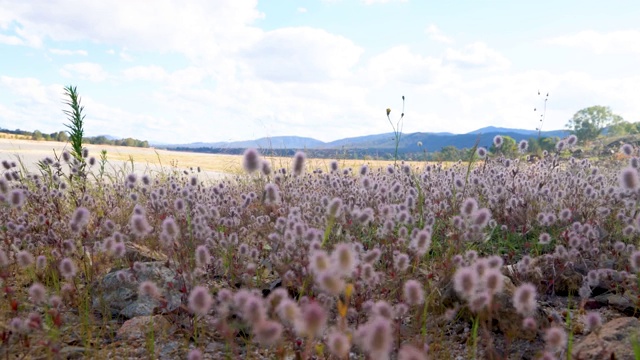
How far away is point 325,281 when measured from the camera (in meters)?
1.62

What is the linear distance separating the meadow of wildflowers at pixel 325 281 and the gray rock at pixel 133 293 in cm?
1

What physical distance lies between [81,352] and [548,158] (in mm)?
8089

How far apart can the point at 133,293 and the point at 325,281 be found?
2643mm

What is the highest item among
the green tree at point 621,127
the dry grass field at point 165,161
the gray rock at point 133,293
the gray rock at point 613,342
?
the green tree at point 621,127

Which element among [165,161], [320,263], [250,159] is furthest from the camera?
[165,161]

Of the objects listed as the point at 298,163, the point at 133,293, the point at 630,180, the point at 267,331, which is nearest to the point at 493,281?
the point at 267,331

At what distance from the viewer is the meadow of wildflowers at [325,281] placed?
2.03 meters

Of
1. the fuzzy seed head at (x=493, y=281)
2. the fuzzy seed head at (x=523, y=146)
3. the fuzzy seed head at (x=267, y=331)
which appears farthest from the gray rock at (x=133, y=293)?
the fuzzy seed head at (x=523, y=146)

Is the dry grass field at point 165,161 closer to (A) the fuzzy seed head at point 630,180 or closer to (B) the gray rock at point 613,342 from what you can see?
(A) the fuzzy seed head at point 630,180

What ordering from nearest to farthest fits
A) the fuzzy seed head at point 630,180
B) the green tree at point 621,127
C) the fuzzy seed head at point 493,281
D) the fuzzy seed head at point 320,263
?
the fuzzy seed head at point 320,263 → the fuzzy seed head at point 493,281 → the fuzzy seed head at point 630,180 → the green tree at point 621,127

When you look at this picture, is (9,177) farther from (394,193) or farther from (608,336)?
(608,336)

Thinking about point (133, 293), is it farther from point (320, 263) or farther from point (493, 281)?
point (493, 281)

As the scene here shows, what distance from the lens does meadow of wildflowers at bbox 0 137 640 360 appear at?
2.03m

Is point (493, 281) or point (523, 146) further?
point (523, 146)
